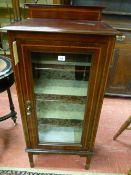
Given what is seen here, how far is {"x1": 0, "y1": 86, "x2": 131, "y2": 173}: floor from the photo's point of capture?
1378 mm

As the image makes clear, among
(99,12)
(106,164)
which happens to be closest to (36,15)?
(99,12)

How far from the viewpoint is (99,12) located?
3.62 feet

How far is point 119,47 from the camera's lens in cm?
182

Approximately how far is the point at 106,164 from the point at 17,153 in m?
0.72

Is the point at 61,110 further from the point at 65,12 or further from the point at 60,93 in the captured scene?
the point at 65,12

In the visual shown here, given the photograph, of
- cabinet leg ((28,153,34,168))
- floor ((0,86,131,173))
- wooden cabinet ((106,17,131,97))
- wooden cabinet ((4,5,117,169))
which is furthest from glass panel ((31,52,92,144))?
wooden cabinet ((106,17,131,97))

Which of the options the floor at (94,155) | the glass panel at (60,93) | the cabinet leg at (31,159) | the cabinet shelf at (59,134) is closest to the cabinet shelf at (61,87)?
the glass panel at (60,93)

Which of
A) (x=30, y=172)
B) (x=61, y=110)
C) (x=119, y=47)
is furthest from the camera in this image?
(x=119, y=47)

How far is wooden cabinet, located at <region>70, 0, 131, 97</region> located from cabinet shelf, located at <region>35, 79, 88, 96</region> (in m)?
0.91

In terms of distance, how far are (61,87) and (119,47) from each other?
999 mm

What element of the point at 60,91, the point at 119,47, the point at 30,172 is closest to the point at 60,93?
the point at 60,91

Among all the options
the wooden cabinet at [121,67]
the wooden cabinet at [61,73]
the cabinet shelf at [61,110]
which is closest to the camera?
the wooden cabinet at [61,73]

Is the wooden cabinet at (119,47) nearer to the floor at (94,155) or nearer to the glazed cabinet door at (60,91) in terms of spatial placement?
the floor at (94,155)

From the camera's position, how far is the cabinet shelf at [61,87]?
1046 millimetres
